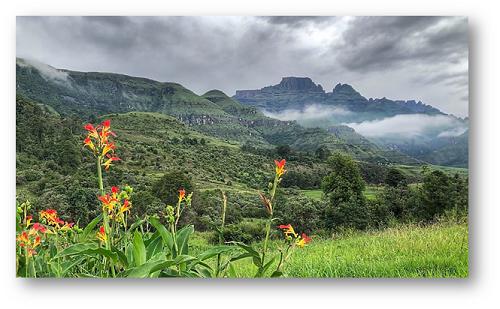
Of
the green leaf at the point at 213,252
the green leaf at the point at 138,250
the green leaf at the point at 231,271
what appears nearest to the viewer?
the green leaf at the point at 138,250

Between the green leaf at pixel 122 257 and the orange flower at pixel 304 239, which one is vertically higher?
the orange flower at pixel 304 239

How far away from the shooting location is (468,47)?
4.23 metres

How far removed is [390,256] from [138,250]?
1.85m

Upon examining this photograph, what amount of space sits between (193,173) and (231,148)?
40 centimetres

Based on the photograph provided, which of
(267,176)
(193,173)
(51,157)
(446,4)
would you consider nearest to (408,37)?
(446,4)

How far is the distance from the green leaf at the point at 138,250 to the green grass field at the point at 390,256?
0.71 metres

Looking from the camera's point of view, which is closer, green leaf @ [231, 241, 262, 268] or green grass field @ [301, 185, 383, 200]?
green leaf @ [231, 241, 262, 268]

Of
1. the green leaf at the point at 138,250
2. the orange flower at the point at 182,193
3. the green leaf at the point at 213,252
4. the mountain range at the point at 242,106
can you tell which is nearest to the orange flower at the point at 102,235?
the green leaf at the point at 138,250

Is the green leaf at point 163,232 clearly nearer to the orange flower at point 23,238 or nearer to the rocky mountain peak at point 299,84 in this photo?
the orange flower at point 23,238

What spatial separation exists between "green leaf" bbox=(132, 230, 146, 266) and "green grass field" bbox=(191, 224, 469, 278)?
2.33 ft

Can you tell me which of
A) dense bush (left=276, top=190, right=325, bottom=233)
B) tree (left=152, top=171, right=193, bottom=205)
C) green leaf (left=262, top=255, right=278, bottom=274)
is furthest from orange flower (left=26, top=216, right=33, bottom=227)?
dense bush (left=276, top=190, right=325, bottom=233)

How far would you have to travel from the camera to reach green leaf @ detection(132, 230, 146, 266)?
379cm

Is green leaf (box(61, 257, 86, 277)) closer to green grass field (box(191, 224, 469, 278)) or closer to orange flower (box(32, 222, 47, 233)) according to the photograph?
orange flower (box(32, 222, 47, 233))

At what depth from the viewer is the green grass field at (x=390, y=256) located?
4.16 m
